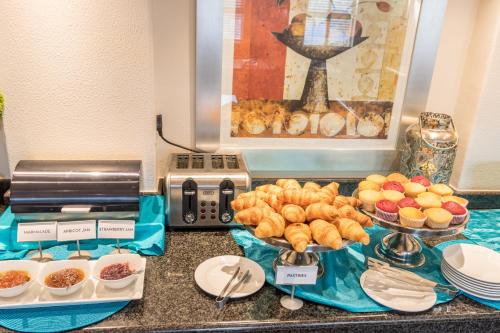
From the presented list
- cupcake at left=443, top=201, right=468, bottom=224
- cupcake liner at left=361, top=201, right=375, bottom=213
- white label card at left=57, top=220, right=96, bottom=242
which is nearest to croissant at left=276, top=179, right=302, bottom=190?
cupcake liner at left=361, top=201, right=375, bottom=213

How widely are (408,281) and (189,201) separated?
67 cm

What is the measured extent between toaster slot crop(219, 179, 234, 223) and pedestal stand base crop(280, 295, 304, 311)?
0.37 m

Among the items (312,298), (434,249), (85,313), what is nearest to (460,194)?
(434,249)

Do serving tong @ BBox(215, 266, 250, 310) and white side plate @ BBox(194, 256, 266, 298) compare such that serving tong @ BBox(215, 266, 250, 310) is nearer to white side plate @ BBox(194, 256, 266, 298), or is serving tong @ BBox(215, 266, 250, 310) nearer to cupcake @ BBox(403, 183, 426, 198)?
white side plate @ BBox(194, 256, 266, 298)

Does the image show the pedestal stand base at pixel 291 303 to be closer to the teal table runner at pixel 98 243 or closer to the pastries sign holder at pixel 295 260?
the pastries sign holder at pixel 295 260

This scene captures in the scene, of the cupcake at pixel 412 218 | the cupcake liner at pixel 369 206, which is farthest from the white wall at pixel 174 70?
the cupcake at pixel 412 218

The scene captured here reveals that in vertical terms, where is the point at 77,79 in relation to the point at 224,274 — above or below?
above

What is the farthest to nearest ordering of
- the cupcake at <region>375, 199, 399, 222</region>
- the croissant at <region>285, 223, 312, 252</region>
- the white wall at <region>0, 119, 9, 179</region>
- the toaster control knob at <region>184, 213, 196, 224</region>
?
the white wall at <region>0, 119, 9, 179</region>, the toaster control knob at <region>184, 213, 196, 224</region>, the cupcake at <region>375, 199, 399, 222</region>, the croissant at <region>285, 223, 312, 252</region>

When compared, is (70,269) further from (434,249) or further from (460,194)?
(460,194)

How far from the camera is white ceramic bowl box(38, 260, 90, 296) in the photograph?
3.29 ft

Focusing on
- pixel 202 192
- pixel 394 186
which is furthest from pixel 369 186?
pixel 202 192

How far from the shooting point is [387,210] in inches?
45.2

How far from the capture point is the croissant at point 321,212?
1026 mm

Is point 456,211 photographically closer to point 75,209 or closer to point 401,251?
point 401,251
